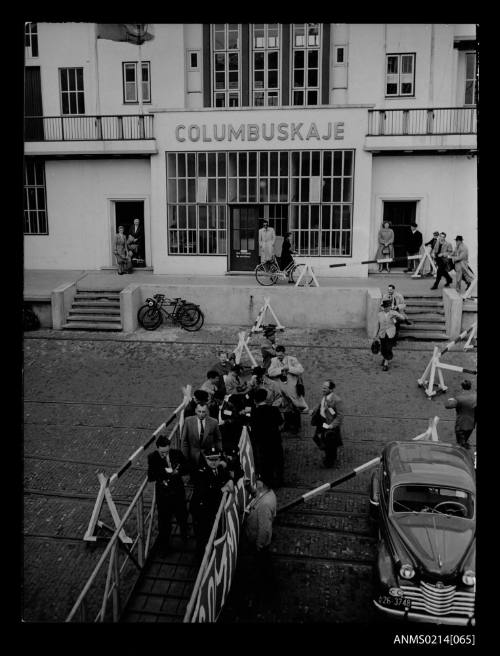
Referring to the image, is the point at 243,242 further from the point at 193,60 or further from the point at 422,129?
the point at 422,129

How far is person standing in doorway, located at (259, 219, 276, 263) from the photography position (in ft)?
67.1

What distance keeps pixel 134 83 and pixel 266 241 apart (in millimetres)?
8118

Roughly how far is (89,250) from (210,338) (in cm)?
869

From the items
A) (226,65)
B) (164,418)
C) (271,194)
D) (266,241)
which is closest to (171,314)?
(266,241)

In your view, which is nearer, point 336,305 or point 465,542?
point 465,542

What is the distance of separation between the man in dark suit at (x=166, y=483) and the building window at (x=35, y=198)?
18.3 metres

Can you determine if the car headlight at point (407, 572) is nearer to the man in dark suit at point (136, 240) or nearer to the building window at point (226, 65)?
the man in dark suit at point (136, 240)

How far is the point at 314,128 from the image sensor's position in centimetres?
2078

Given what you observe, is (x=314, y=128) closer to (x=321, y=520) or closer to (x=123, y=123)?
(x=123, y=123)

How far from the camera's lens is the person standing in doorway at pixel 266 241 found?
67.1 feet

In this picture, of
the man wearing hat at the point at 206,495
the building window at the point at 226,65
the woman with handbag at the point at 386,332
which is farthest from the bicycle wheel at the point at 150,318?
the man wearing hat at the point at 206,495
